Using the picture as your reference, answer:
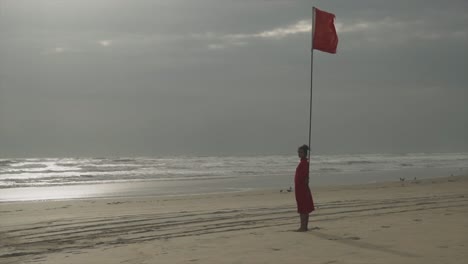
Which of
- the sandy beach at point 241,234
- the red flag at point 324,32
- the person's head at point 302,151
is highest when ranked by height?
the red flag at point 324,32

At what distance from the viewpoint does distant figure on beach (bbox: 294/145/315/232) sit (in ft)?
34.9

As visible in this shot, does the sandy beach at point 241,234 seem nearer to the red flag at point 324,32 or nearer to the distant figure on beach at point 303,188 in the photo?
the distant figure on beach at point 303,188

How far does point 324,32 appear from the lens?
12195mm

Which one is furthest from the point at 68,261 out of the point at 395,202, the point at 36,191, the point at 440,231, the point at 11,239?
the point at 36,191

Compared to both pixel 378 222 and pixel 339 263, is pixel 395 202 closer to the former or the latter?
pixel 378 222

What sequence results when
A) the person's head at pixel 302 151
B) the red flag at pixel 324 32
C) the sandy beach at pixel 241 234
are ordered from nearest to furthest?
the sandy beach at pixel 241 234 < the person's head at pixel 302 151 < the red flag at pixel 324 32

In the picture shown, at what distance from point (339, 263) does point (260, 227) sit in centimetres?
413

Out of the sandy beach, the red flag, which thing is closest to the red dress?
the sandy beach

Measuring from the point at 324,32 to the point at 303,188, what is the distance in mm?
3637

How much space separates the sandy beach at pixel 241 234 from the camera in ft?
26.9

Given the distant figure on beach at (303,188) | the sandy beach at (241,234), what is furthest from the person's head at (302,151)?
the sandy beach at (241,234)

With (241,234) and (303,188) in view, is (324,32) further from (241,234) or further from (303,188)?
(241,234)

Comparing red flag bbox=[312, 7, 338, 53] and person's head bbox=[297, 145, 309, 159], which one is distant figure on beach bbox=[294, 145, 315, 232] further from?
red flag bbox=[312, 7, 338, 53]

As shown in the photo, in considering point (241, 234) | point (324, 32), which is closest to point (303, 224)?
point (241, 234)
